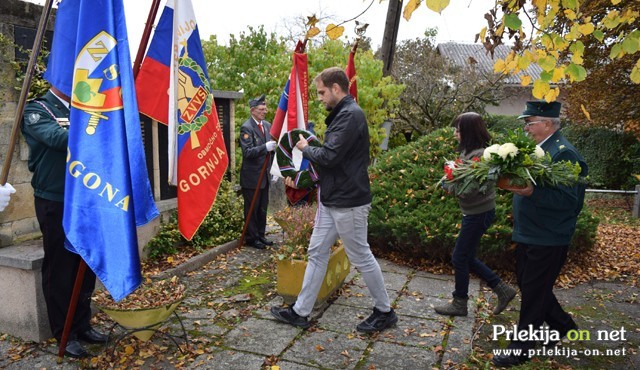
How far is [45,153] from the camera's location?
373cm

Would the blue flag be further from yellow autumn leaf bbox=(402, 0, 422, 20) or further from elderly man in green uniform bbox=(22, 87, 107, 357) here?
yellow autumn leaf bbox=(402, 0, 422, 20)

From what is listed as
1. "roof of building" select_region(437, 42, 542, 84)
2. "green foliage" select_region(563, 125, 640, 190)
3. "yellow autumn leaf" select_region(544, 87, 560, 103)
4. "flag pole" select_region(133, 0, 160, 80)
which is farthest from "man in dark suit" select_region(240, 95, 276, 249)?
"roof of building" select_region(437, 42, 542, 84)

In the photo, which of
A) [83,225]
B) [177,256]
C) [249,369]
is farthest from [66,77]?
[177,256]

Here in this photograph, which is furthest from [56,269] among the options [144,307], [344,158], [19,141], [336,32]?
[336,32]

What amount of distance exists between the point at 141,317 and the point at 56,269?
0.82 m

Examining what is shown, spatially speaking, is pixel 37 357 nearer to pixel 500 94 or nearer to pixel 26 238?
pixel 26 238

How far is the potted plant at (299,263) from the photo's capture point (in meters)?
4.70

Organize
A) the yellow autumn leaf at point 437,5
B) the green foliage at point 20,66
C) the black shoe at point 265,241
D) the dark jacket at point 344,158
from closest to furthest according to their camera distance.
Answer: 1. the yellow autumn leaf at point 437,5
2. the dark jacket at point 344,158
3. the green foliage at point 20,66
4. the black shoe at point 265,241

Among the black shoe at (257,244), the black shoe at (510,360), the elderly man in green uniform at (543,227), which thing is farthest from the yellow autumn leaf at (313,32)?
the black shoe at (257,244)

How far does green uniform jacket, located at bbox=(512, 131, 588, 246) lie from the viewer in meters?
3.42

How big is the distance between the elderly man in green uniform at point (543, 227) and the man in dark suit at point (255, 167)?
3970mm

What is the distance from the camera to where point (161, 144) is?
6.74 m

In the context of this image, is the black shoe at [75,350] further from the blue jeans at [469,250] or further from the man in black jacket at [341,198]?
the blue jeans at [469,250]

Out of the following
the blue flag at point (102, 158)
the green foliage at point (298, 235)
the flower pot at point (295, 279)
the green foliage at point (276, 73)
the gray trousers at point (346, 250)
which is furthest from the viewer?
the green foliage at point (276, 73)
